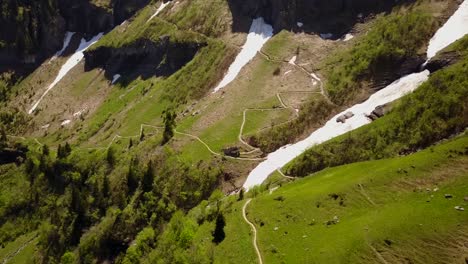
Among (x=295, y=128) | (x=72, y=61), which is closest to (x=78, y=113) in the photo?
(x=72, y=61)

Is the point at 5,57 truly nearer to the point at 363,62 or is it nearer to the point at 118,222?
the point at 118,222

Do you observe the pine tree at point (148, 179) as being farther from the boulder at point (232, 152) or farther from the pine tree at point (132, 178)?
the boulder at point (232, 152)

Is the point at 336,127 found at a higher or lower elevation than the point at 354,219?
lower

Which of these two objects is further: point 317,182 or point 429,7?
point 429,7

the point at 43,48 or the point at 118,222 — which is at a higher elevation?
the point at 43,48

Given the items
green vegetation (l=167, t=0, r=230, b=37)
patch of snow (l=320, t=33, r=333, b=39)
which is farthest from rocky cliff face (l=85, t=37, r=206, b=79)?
patch of snow (l=320, t=33, r=333, b=39)

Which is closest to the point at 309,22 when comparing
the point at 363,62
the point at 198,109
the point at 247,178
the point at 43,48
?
the point at 363,62

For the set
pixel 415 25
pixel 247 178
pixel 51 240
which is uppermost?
pixel 415 25

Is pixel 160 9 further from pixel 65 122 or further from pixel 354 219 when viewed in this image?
pixel 354 219
